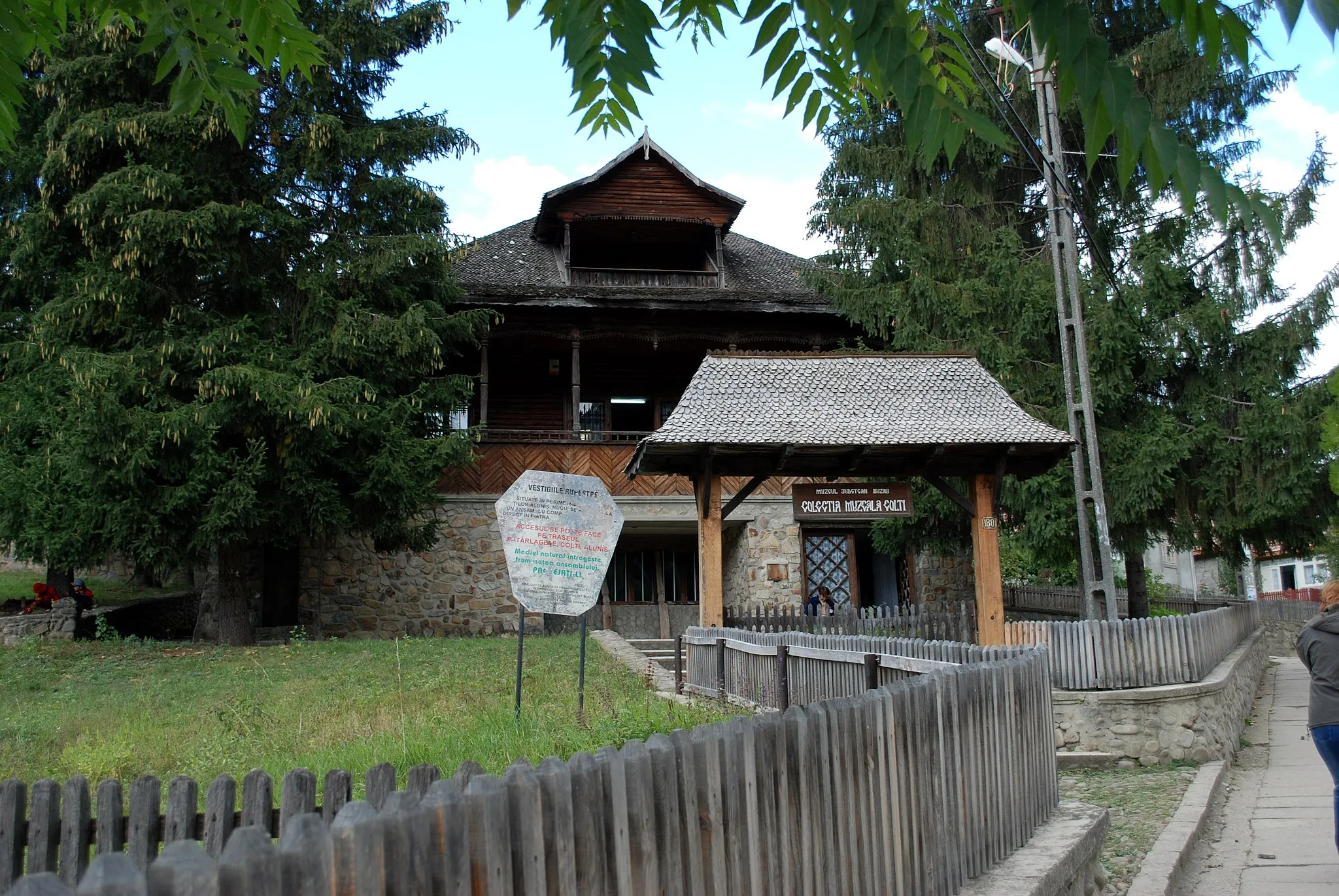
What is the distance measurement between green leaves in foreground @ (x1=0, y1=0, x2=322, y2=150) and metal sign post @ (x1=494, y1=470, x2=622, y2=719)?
200 inches

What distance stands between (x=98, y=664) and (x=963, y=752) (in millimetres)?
12895

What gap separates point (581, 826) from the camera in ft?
8.55

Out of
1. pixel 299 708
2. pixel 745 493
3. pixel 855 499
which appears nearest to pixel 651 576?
pixel 745 493

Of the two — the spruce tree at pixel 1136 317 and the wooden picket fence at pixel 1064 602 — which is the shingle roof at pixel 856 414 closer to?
the spruce tree at pixel 1136 317

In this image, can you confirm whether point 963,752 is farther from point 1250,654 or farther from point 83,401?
point 1250,654

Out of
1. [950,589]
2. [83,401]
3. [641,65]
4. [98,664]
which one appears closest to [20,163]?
[83,401]

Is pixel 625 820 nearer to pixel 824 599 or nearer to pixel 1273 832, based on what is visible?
pixel 1273 832

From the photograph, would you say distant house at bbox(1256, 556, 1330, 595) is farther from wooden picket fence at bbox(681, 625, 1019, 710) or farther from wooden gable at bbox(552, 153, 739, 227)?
wooden picket fence at bbox(681, 625, 1019, 710)

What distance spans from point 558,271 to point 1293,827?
18342mm

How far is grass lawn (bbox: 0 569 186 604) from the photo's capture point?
2297 cm

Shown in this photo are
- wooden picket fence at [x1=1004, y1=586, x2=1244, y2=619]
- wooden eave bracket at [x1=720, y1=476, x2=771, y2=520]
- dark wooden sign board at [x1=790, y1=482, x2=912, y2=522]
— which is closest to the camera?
dark wooden sign board at [x1=790, y1=482, x2=912, y2=522]

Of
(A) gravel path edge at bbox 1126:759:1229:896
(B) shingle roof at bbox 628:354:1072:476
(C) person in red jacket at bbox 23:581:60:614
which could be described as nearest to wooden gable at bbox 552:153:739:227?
(B) shingle roof at bbox 628:354:1072:476

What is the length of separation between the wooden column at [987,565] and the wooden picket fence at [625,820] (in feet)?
24.9

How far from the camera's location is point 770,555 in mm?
21375
